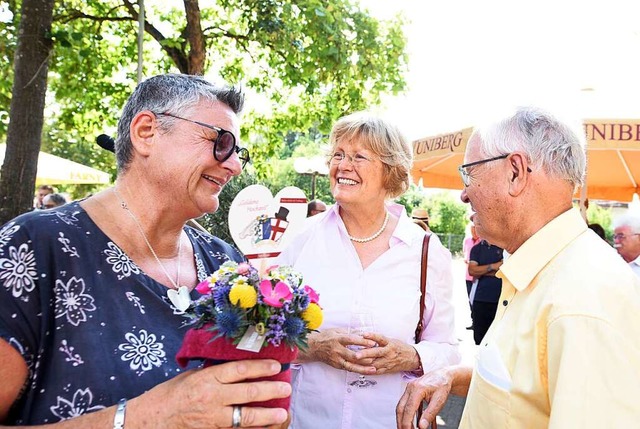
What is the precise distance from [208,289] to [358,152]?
1.64 m

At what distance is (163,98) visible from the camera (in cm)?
187

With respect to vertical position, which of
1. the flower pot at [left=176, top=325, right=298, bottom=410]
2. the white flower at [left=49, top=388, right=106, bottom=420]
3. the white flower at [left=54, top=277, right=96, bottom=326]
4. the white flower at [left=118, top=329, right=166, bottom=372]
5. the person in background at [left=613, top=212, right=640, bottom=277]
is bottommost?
the person in background at [left=613, top=212, right=640, bottom=277]

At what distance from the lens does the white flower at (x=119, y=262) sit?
67.4 inches

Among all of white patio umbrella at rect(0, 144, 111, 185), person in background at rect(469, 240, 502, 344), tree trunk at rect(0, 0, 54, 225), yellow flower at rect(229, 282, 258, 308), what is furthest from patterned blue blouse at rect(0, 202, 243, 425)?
white patio umbrella at rect(0, 144, 111, 185)

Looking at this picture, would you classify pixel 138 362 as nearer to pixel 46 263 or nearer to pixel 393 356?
pixel 46 263

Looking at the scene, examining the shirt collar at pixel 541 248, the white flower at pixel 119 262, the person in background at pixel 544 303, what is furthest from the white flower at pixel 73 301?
the shirt collar at pixel 541 248

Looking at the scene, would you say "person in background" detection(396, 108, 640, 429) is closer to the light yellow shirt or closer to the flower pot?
the light yellow shirt

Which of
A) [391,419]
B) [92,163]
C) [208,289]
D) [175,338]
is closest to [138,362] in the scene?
[175,338]

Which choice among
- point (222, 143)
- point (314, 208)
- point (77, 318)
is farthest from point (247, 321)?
point (314, 208)

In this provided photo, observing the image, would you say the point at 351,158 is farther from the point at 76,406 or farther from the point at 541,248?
the point at 76,406

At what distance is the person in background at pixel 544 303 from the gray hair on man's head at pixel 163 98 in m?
1.01

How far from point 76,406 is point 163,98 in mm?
1021

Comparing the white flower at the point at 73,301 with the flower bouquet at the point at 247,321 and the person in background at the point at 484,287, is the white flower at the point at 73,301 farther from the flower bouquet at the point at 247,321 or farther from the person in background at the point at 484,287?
the person in background at the point at 484,287

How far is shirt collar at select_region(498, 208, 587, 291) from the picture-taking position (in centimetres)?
168
